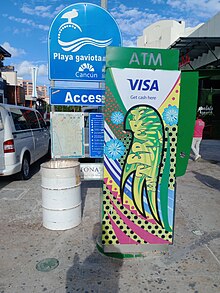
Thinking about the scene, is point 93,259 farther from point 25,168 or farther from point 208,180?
point 208,180

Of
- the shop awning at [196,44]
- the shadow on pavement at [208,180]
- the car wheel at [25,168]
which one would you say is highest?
the shop awning at [196,44]

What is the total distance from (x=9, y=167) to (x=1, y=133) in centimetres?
79

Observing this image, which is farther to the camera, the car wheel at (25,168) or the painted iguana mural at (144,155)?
the car wheel at (25,168)

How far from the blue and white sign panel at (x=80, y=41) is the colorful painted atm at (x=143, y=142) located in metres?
1.73

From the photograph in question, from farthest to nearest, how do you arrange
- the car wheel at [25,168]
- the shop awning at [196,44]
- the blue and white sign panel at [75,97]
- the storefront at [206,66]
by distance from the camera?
the storefront at [206,66]
the shop awning at [196,44]
the car wheel at [25,168]
the blue and white sign panel at [75,97]

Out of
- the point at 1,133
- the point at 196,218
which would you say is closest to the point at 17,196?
the point at 1,133

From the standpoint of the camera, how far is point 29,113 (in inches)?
277

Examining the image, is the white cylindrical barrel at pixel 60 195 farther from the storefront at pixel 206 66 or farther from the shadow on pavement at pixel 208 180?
the storefront at pixel 206 66

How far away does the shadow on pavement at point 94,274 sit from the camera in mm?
2379

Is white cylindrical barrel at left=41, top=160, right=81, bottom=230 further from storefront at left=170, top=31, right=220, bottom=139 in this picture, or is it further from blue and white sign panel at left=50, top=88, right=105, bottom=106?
storefront at left=170, top=31, right=220, bottom=139

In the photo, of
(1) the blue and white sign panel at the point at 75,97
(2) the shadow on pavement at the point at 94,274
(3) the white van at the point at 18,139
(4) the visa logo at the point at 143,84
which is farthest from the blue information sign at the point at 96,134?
(3) the white van at the point at 18,139

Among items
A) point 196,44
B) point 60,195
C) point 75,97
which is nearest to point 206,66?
point 196,44

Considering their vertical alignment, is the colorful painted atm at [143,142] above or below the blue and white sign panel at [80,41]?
below

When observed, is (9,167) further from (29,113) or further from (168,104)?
(168,104)
